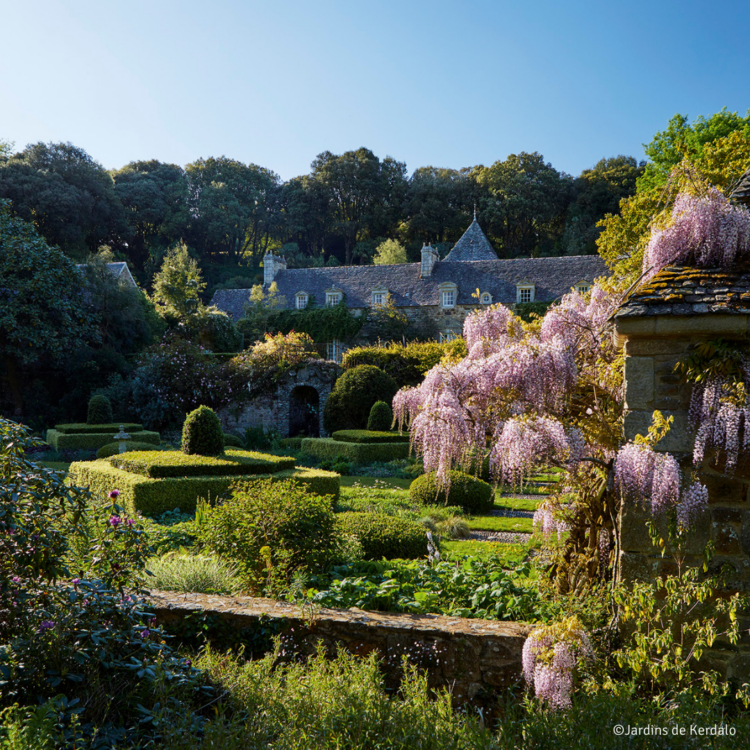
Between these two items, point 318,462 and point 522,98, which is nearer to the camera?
point 522,98

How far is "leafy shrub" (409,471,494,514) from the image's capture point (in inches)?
382

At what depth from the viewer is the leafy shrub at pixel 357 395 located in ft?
57.1

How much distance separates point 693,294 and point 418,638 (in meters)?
2.70

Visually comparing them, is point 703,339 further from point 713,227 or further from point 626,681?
point 626,681

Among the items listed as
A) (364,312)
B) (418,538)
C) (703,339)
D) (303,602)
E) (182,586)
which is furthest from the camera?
(364,312)

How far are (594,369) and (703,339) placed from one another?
1.18 m

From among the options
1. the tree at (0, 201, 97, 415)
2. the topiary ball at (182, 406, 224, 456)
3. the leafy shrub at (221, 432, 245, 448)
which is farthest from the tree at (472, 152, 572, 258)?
the topiary ball at (182, 406, 224, 456)

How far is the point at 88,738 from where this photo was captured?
2.66m

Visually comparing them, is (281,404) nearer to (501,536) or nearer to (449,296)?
(449,296)

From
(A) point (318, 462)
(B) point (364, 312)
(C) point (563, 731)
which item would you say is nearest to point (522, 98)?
(C) point (563, 731)

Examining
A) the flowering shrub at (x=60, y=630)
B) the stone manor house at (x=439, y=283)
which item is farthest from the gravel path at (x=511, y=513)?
the stone manor house at (x=439, y=283)

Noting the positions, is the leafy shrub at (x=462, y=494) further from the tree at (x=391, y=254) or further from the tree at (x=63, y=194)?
the tree at (x=391, y=254)

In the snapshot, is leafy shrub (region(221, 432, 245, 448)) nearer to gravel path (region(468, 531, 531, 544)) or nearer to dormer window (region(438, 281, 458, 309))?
gravel path (region(468, 531, 531, 544))

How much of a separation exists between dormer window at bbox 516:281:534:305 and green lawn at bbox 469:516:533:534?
1731 centimetres
